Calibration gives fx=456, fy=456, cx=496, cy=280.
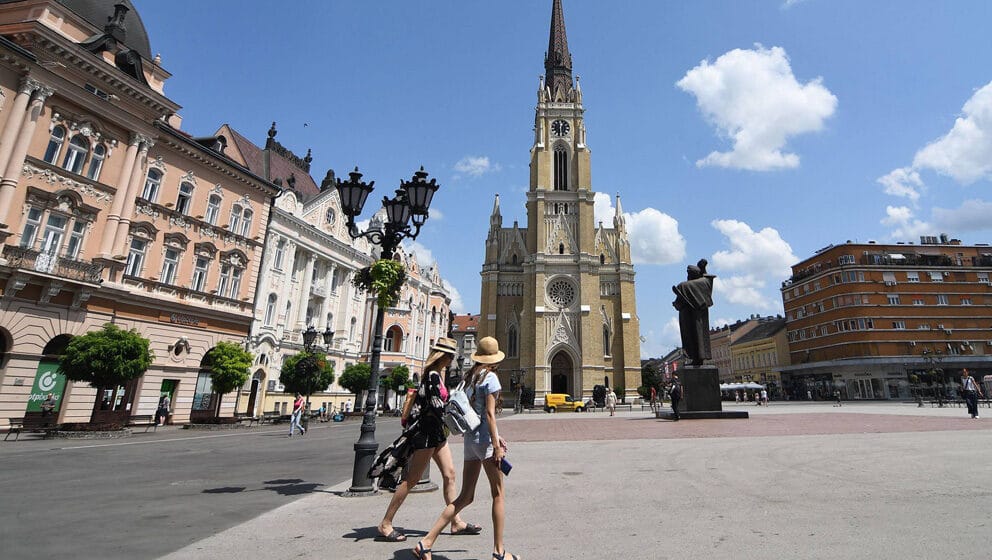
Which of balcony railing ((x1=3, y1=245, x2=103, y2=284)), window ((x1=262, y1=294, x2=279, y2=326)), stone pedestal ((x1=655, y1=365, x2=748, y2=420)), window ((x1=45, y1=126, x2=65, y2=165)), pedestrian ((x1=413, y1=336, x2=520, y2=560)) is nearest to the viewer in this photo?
pedestrian ((x1=413, y1=336, x2=520, y2=560))

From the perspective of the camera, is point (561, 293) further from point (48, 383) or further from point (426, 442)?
point (426, 442)

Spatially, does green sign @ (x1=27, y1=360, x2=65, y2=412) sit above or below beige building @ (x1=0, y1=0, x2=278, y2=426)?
below

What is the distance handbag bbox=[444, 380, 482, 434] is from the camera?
3785mm

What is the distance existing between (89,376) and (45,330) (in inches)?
121

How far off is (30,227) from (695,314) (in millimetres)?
24290

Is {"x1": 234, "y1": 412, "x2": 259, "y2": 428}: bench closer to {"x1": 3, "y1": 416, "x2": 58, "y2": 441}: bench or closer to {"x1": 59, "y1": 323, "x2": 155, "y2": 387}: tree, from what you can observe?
{"x1": 3, "y1": 416, "x2": 58, "y2": 441}: bench

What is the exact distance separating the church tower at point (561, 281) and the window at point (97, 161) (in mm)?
36063

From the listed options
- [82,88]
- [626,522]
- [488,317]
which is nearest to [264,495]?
[626,522]

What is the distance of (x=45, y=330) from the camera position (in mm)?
16703

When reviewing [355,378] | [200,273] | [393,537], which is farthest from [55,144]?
[393,537]

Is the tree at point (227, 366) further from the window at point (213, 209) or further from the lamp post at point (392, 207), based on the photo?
the lamp post at point (392, 207)

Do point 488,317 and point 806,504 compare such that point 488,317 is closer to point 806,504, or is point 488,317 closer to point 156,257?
point 156,257

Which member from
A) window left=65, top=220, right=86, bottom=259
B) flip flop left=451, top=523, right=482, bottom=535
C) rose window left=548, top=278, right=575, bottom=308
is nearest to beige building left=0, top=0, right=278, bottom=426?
window left=65, top=220, right=86, bottom=259

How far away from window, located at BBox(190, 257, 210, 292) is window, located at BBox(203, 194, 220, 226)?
2022mm
